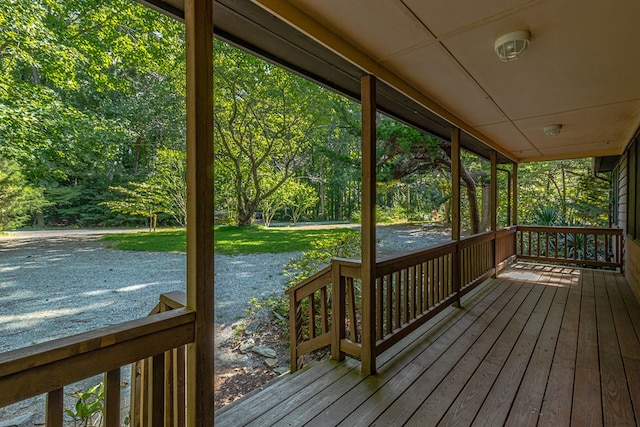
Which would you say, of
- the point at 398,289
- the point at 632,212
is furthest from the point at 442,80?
the point at 632,212

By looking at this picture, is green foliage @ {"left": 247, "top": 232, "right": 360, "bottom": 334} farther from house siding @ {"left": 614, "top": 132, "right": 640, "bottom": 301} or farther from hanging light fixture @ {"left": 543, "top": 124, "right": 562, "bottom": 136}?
house siding @ {"left": 614, "top": 132, "right": 640, "bottom": 301}

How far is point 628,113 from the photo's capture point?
3.06m

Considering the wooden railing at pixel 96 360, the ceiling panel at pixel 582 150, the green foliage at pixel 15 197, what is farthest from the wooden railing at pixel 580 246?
the green foliage at pixel 15 197

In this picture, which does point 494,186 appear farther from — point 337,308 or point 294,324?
point 294,324

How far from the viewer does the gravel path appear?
12.8 feet

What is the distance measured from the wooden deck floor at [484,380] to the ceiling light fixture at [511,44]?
2.14m

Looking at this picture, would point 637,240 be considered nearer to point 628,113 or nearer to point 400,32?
point 628,113

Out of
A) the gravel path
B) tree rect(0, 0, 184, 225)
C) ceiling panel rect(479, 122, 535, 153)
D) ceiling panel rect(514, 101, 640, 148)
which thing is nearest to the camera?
ceiling panel rect(514, 101, 640, 148)

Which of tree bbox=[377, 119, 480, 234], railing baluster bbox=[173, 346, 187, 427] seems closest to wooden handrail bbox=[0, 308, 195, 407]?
railing baluster bbox=[173, 346, 187, 427]

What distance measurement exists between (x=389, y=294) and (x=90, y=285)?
5.69m

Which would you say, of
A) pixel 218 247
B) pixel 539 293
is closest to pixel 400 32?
pixel 539 293

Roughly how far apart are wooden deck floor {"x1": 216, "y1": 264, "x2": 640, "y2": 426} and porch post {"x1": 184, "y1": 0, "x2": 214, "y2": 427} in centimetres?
63

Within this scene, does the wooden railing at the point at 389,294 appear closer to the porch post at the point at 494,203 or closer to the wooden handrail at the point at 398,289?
the wooden handrail at the point at 398,289

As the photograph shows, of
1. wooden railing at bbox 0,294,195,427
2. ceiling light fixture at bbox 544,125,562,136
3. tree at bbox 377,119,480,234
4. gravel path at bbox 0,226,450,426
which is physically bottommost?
gravel path at bbox 0,226,450,426
